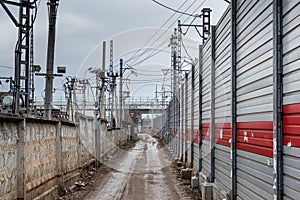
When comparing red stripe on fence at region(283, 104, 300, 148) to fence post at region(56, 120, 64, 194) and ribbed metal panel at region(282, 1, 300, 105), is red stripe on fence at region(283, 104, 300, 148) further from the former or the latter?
fence post at region(56, 120, 64, 194)

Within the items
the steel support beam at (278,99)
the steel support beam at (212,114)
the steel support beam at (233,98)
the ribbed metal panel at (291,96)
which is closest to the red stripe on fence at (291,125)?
the ribbed metal panel at (291,96)

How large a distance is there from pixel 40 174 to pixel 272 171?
512 cm

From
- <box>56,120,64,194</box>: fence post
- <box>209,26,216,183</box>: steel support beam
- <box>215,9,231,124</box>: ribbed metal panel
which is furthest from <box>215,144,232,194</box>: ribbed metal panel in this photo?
<box>56,120,64,194</box>: fence post

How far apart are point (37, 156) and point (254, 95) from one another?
180 inches

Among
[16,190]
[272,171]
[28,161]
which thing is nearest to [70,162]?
[28,161]

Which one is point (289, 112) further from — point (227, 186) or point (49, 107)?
point (49, 107)

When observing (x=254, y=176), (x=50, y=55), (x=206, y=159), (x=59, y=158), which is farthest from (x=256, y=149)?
(x=50, y=55)

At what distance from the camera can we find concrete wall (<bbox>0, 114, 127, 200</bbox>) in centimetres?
604

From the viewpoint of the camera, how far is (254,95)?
4938 mm

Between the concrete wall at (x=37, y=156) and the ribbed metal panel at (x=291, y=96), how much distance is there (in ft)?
12.8

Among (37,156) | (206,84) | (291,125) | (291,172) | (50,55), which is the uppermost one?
(50,55)

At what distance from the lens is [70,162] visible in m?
11.1

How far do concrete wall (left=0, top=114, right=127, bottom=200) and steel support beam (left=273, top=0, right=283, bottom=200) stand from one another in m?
3.77

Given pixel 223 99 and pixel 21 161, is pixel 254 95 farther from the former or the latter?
pixel 21 161
